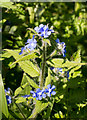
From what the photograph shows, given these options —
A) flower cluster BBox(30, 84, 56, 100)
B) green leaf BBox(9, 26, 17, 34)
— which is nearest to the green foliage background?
green leaf BBox(9, 26, 17, 34)

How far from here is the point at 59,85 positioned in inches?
49.3

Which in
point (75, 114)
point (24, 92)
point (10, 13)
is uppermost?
point (10, 13)

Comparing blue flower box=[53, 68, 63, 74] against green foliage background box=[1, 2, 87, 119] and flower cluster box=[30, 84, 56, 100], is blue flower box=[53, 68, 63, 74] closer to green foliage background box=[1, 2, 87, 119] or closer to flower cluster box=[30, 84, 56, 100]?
green foliage background box=[1, 2, 87, 119]

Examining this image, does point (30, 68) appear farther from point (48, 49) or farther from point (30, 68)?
point (48, 49)

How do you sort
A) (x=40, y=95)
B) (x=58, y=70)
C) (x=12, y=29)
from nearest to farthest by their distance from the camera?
(x=40, y=95) → (x=58, y=70) → (x=12, y=29)

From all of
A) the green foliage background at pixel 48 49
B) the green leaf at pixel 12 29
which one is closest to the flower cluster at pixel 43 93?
the green foliage background at pixel 48 49

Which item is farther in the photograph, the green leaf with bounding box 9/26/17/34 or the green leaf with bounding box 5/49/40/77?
the green leaf with bounding box 9/26/17/34

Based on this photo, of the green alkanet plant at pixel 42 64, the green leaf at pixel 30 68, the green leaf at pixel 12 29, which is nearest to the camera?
the green alkanet plant at pixel 42 64

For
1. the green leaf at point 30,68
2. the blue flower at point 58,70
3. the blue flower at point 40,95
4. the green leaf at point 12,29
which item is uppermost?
the green leaf at point 12,29

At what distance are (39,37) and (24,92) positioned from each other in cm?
38

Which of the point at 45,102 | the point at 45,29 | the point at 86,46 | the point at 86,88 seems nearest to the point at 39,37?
the point at 45,29

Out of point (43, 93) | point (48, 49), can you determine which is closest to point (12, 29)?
point (48, 49)

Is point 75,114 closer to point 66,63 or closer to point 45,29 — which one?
point 66,63

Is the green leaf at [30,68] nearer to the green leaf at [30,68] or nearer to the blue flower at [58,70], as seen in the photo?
the green leaf at [30,68]
